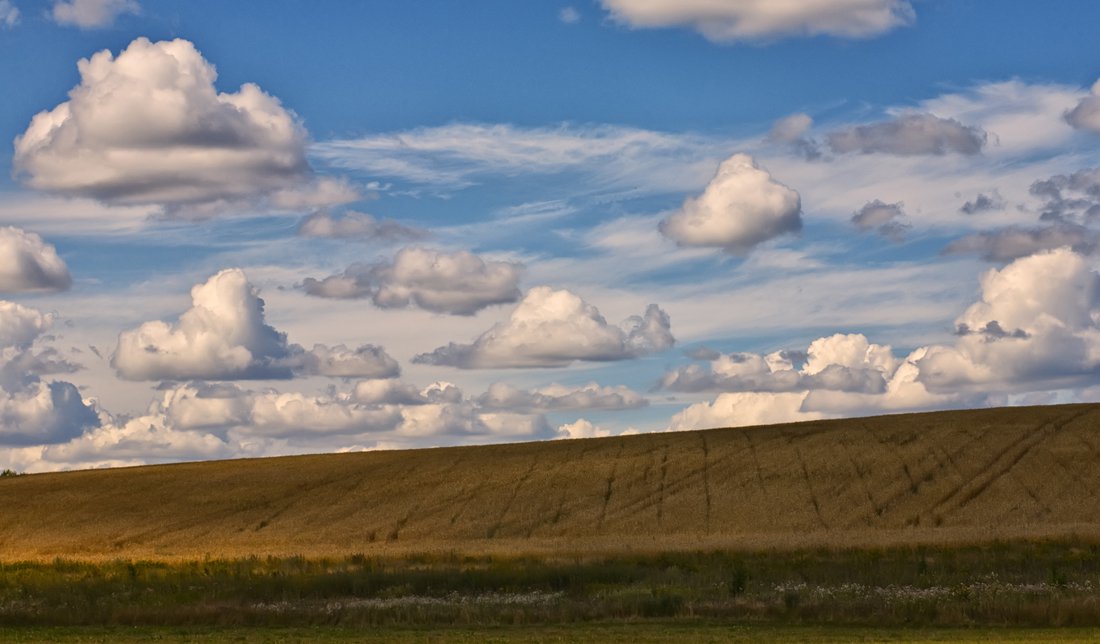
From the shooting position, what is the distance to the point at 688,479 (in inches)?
3140

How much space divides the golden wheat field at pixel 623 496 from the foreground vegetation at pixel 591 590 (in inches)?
225

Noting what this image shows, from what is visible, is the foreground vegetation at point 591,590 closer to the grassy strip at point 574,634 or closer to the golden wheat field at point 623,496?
the grassy strip at point 574,634

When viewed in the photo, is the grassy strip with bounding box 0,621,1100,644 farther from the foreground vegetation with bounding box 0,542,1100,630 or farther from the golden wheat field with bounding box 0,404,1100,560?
the golden wheat field with bounding box 0,404,1100,560

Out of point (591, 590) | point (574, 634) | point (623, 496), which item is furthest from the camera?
point (623, 496)

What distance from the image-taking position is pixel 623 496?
76562mm

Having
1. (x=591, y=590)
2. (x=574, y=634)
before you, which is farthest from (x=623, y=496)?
(x=574, y=634)

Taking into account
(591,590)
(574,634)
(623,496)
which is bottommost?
(591,590)

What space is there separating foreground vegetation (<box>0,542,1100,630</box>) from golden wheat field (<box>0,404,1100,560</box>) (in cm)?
573

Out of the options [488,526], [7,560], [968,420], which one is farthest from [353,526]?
[968,420]

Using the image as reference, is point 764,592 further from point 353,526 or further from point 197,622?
point 353,526

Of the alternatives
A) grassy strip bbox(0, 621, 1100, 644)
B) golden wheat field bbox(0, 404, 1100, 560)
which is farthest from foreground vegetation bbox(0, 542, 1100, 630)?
golden wheat field bbox(0, 404, 1100, 560)

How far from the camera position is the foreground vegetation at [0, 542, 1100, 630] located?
127 ft

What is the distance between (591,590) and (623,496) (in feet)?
102

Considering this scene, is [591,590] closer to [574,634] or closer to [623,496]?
[574,634]
